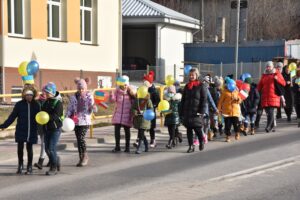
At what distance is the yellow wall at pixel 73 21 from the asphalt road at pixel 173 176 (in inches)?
420

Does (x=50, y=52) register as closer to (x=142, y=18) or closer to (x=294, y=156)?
(x=294, y=156)

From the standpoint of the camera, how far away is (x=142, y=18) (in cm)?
3653

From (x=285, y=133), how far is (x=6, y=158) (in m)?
7.67

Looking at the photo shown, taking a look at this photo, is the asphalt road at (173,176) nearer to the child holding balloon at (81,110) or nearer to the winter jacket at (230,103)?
the child holding balloon at (81,110)

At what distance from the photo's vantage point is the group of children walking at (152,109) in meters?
9.54

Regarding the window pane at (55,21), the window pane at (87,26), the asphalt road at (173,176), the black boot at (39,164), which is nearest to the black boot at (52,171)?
the asphalt road at (173,176)

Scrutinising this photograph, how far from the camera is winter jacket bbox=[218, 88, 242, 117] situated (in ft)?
44.1

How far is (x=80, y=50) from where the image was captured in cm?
2328

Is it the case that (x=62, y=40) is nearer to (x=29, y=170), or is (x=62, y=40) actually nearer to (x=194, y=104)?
(x=194, y=104)

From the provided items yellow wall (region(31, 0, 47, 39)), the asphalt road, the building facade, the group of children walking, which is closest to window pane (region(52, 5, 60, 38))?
the building facade

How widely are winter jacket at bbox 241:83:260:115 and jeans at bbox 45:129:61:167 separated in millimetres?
6701

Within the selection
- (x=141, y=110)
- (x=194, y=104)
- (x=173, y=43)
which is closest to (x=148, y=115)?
(x=141, y=110)

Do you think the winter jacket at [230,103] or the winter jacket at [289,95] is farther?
the winter jacket at [289,95]

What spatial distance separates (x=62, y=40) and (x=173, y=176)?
558 inches
